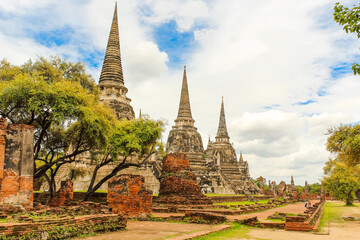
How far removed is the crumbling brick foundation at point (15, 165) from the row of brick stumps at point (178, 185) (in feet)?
28.8

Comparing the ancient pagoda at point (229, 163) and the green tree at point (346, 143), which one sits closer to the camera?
the green tree at point (346, 143)

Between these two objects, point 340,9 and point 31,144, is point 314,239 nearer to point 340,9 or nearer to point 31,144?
point 340,9

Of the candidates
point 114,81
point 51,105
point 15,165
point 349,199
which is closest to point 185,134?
point 114,81

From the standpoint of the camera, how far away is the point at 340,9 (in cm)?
696

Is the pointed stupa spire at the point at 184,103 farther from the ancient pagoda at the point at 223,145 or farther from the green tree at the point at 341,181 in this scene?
the green tree at the point at 341,181

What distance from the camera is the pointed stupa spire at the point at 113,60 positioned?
27.0 meters

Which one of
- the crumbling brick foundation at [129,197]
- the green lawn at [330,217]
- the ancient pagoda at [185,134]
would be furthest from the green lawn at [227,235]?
the ancient pagoda at [185,134]

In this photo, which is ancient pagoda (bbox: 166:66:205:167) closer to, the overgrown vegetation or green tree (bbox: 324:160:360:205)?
green tree (bbox: 324:160:360:205)

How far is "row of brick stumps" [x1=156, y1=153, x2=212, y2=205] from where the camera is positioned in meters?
18.0

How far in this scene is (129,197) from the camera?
12430 millimetres

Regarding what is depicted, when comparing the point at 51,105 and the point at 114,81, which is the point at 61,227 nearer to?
the point at 51,105

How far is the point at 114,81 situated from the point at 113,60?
6.88 feet

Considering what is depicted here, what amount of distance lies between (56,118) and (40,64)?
529 cm

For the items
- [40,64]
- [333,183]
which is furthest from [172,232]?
[333,183]
